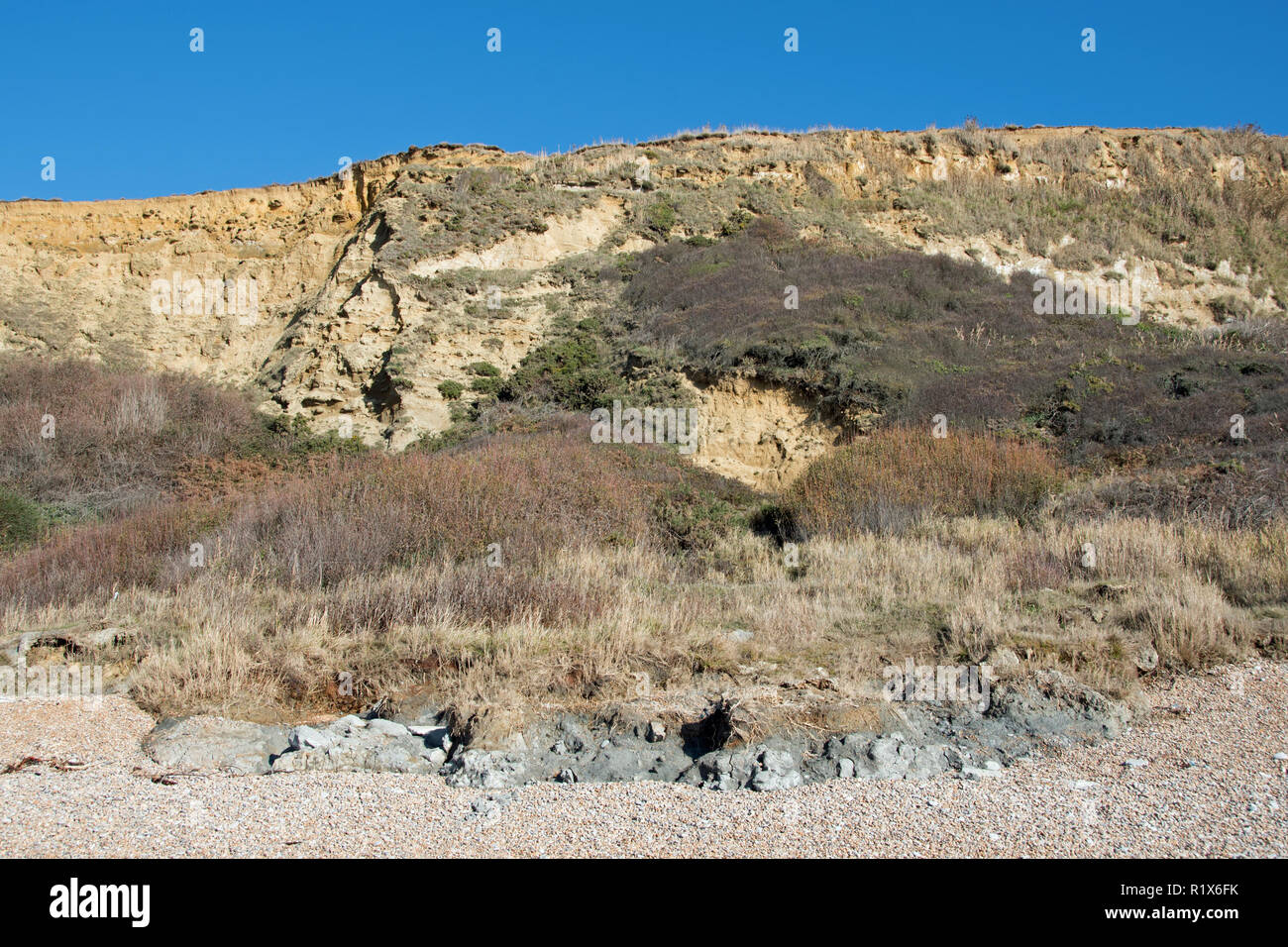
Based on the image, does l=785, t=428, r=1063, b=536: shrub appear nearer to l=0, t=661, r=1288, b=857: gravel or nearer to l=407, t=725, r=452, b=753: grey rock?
l=0, t=661, r=1288, b=857: gravel

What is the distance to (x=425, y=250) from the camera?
22.8 meters

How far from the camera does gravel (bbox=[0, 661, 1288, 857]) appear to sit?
13.3ft

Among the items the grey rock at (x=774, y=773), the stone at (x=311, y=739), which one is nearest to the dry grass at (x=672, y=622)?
the stone at (x=311, y=739)

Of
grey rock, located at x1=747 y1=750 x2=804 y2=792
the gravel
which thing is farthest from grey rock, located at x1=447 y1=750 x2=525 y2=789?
grey rock, located at x1=747 y1=750 x2=804 y2=792

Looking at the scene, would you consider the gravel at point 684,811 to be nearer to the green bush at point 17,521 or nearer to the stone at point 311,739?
the stone at point 311,739

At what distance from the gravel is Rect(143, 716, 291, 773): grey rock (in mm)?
224

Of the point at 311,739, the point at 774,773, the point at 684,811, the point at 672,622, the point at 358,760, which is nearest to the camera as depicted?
the point at 684,811

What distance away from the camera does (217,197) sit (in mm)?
27109

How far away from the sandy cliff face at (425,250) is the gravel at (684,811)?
14.3 m

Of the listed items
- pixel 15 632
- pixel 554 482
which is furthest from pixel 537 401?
pixel 15 632

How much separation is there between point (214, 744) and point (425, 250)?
1914cm

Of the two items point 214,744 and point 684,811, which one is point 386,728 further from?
point 684,811

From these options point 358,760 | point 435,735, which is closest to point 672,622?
point 435,735

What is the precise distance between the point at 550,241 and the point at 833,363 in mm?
10635
